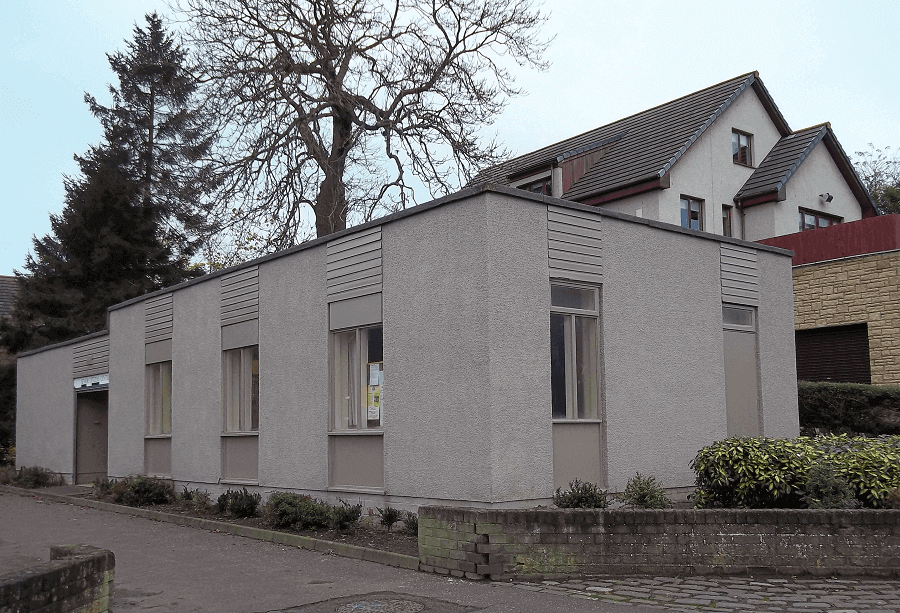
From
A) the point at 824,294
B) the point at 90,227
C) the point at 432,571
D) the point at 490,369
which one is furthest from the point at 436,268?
the point at 90,227

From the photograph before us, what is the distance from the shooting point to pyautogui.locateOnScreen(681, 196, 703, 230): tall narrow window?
26266 millimetres

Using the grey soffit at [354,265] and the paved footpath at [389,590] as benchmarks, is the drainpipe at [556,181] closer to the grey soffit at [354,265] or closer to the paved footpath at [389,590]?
the grey soffit at [354,265]

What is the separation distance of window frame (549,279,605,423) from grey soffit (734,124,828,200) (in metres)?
16.0

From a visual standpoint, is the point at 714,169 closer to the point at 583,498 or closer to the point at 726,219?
the point at 726,219

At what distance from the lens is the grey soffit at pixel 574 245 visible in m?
12.6

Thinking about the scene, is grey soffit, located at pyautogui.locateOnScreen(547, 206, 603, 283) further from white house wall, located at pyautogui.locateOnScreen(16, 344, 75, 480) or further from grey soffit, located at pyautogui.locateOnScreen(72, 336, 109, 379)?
white house wall, located at pyautogui.locateOnScreen(16, 344, 75, 480)

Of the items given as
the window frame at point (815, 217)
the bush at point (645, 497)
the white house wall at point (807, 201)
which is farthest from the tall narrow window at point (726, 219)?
the bush at point (645, 497)

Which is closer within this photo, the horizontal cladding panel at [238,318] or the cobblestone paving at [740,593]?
the cobblestone paving at [740,593]

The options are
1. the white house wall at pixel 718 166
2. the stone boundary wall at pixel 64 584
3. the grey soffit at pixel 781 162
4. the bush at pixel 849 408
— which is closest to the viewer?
the stone boundary wall at pixel 64 584

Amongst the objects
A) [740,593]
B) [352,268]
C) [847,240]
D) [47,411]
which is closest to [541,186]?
[847,240]

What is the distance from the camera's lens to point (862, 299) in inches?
803

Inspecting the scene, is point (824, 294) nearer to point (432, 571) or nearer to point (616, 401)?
point (616, 401)

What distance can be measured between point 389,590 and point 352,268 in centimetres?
632

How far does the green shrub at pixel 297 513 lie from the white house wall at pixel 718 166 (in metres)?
15.2
